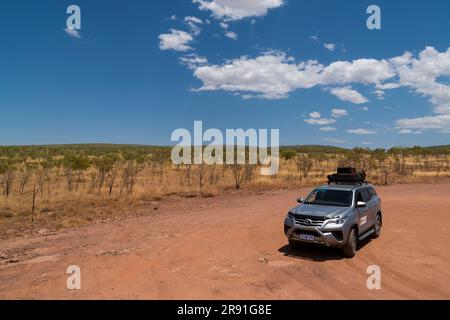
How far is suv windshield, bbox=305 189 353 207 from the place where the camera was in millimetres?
9922

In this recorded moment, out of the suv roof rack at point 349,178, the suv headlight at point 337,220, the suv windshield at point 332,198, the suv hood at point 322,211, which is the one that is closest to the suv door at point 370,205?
the suv roof rack at point 349,178

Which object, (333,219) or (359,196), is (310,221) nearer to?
(333,219)

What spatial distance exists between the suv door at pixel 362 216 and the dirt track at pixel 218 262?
0.54m

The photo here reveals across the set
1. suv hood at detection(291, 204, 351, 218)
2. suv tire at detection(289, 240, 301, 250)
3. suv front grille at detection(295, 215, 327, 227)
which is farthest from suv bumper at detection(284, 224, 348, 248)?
suv tire at detection(289, 240, 301, 250)

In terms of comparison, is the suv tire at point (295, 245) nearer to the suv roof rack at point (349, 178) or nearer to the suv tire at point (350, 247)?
the suv tire at point (350, 247)

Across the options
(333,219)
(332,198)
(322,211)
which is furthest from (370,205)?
(333,219)

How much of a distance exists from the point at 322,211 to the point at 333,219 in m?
0.41

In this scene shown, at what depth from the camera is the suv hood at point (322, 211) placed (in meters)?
9.09

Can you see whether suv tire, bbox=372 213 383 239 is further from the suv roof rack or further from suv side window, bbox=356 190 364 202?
suv side window, bbox=356 190 364 202

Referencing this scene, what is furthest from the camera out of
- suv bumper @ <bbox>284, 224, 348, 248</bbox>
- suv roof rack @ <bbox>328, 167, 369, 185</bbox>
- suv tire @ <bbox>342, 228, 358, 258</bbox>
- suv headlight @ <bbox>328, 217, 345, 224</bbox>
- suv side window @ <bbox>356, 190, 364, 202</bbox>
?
suv roof rack @ <bbox>328, 167, 369, 185</bbox>

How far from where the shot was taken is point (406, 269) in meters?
8.21

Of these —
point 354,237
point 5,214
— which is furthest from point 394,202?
point 5,214

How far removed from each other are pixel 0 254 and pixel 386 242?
10.8 m

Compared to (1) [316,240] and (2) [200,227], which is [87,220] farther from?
(1) [316,240]
